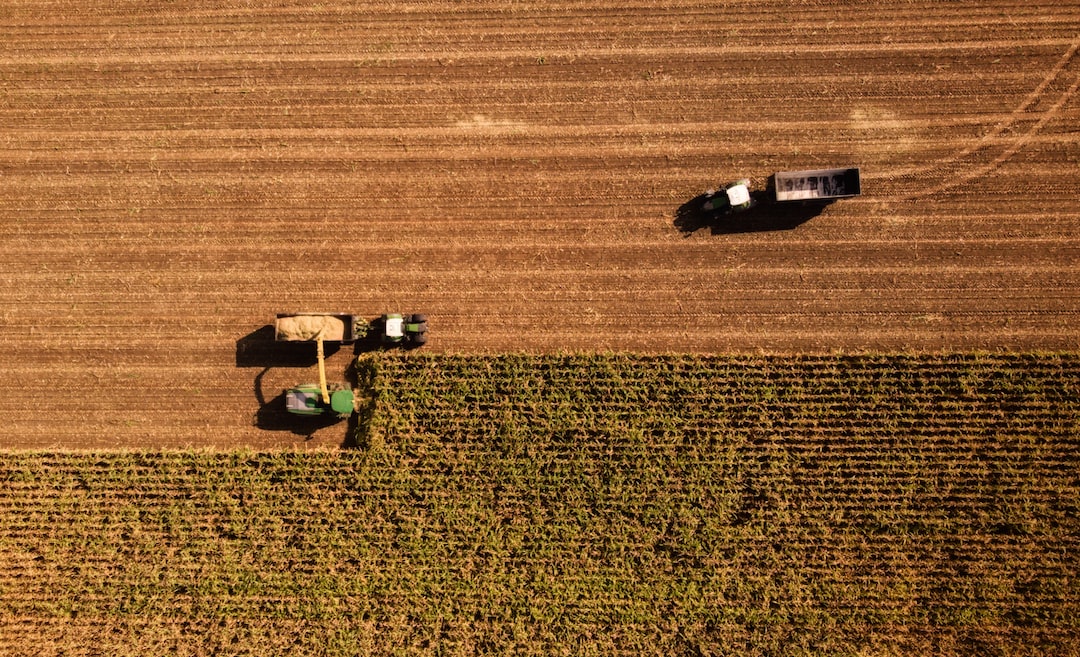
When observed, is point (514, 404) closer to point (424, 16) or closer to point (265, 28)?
point (424, 16)

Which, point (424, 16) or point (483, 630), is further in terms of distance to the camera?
point (424, 16)

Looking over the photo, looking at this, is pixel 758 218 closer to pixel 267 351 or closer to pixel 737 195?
pixel 737 195

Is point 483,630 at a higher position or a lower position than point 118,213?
lower

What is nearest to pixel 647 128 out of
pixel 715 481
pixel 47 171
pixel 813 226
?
pixel 813 226

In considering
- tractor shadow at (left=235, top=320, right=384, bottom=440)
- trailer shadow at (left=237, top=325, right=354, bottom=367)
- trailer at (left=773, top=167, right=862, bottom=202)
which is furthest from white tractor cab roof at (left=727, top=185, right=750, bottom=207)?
trailer shadow at (left=237, top=325, right=354, bottom=367)

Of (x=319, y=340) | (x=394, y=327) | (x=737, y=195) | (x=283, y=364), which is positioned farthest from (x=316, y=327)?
(x=737, y=195)

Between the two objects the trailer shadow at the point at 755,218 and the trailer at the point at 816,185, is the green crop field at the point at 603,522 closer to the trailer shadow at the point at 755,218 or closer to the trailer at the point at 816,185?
the trailer shadow at the point at 755,218

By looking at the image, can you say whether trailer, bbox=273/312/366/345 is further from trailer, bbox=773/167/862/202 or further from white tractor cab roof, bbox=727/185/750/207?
trailer, bbox=773/167/862/202

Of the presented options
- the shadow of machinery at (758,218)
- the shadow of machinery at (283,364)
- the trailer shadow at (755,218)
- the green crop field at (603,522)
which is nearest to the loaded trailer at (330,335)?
the shadow of machinery at (283,364)
